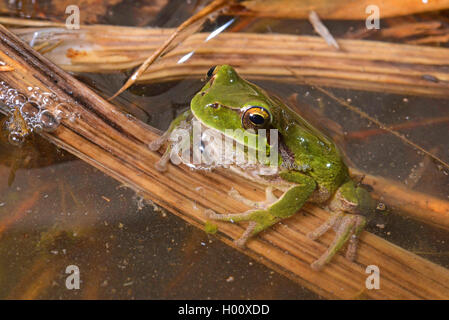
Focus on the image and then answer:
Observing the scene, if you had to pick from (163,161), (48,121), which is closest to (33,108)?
(48,121)

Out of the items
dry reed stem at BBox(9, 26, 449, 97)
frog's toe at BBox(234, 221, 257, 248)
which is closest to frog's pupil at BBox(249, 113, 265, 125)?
frog's toe at BBox(234, 221, 257, 248)


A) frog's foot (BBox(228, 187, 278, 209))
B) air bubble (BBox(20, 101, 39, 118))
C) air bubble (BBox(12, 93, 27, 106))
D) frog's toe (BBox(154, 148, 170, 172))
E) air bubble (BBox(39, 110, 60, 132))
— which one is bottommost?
frog's foot (BBox(228, 187, 278, 209))

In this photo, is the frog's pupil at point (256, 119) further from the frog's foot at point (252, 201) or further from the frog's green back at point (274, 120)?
the frog's foot at point (252, 201)

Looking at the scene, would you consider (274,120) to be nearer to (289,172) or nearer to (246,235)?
(289,172)

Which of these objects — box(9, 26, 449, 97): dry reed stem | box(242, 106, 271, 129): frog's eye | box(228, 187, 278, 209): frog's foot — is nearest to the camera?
box(242, 106, 271, 129): frog's eye

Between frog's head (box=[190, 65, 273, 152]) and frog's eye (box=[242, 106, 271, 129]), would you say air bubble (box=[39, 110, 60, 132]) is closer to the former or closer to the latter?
frog's head (box=[190, 65, 273, 152])

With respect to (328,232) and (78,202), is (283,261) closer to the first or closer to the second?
(328,232)
